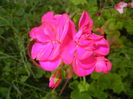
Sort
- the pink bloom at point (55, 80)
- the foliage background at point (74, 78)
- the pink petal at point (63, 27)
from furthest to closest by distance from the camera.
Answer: the foliage background at point (74, 78) → the pink bloom at point (55, 80) → the pink petal at point (63, 27)

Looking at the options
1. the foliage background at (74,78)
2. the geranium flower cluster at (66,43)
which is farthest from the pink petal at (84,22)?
the foliage background at (74,78)

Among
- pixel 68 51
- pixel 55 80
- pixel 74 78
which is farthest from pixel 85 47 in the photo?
pixel 74 78

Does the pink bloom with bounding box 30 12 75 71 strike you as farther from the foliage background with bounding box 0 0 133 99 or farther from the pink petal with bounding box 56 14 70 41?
the foliage background with bounding box 0 0 133 99

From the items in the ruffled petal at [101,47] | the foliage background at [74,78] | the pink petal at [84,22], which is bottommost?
the foliage background at [74,78]

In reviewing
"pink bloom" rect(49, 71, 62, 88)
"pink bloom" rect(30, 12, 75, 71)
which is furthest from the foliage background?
"pink bloom" rect(30, 12, 75, 71)

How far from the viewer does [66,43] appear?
1.70ft

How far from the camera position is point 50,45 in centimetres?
53

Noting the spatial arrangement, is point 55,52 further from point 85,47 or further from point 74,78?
point 74,78

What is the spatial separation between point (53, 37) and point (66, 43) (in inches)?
1.3

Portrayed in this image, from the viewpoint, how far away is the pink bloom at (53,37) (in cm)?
50

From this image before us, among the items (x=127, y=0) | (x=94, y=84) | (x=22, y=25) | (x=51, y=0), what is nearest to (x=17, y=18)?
(x=22, y=25)

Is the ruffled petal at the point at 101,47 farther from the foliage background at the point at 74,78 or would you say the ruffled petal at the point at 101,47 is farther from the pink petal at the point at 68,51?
the foliage background at the point at 74,78

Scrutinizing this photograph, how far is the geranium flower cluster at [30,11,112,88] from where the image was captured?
500 millimetres

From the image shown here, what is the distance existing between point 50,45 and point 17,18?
2.52 ft
